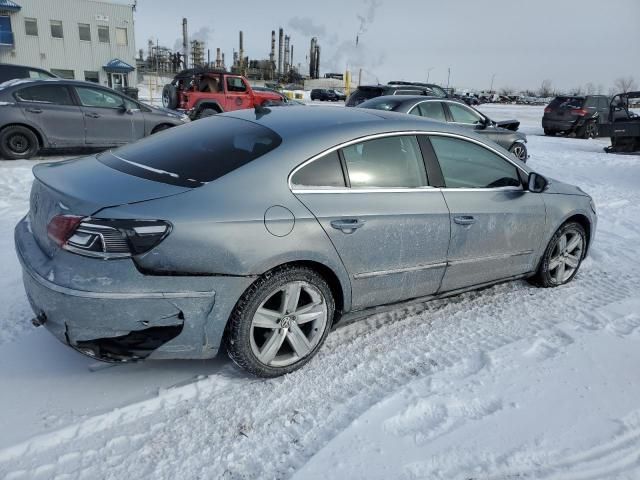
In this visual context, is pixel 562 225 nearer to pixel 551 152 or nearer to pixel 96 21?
pixel 551 152

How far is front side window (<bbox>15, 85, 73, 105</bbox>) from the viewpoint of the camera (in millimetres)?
8283

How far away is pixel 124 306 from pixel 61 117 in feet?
24.4

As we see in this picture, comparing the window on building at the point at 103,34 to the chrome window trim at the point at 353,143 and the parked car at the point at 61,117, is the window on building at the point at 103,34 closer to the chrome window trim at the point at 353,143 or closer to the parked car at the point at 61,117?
the parked car at the point at 61,117

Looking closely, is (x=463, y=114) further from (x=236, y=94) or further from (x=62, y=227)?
(x=236, y=94)

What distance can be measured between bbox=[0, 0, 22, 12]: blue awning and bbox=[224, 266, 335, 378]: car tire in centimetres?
4261

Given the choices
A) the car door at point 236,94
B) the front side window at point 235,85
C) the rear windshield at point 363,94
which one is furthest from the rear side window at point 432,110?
the front side window at point 235,85

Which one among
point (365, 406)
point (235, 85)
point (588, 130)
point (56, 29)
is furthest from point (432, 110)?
point (56, 29)

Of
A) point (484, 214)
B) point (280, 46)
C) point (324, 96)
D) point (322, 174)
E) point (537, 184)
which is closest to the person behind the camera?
point (322, 174)

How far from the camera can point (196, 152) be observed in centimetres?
294

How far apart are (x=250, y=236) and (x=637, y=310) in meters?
3.10

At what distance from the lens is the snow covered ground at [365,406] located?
221cm

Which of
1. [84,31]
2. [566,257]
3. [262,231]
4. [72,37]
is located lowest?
[566,257]

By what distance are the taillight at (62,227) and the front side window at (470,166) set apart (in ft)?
7.43

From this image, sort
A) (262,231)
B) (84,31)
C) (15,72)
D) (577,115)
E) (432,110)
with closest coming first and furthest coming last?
(262,231)
(432,110)
(15,72)
(577,115)
(84,31)
